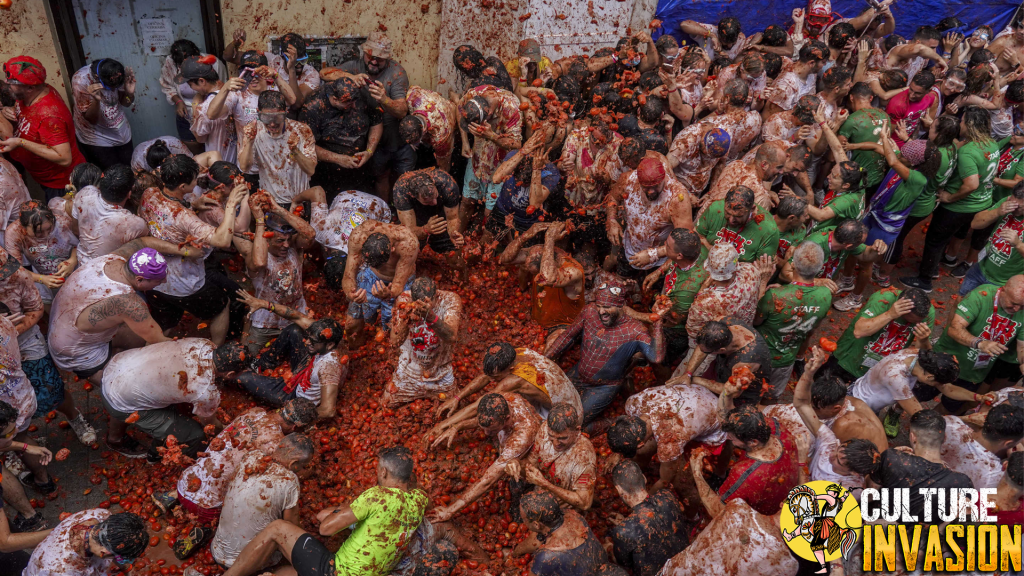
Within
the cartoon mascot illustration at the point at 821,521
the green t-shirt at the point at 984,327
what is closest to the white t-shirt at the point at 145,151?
the cartoon mascot illustration at the point at 821,521

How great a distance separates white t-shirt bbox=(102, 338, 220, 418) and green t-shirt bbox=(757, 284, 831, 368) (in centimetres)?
518

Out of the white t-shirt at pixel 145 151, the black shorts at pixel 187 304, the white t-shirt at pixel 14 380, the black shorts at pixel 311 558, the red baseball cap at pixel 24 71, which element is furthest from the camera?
the white t-shirt at pixel 145 151

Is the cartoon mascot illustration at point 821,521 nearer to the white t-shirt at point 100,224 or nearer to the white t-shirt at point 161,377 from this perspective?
the white t-shirt at point 161,377

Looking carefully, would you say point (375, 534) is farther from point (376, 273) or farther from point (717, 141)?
point (717, 141)

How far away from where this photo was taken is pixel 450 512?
5512 millimetres

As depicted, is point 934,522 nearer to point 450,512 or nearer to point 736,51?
point 450,512

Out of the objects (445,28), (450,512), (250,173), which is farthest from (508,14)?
(450,512)

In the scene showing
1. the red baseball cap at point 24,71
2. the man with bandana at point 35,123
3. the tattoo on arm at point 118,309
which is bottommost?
the tattoo on arm at point 118,309

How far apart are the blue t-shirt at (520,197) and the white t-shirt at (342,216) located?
144 cm

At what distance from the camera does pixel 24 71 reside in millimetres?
7160

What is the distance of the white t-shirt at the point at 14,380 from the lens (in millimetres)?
5363

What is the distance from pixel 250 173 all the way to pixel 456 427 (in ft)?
13.3

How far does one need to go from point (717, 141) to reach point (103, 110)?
7129mm

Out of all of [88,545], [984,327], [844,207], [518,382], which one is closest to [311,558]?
[88,545]
